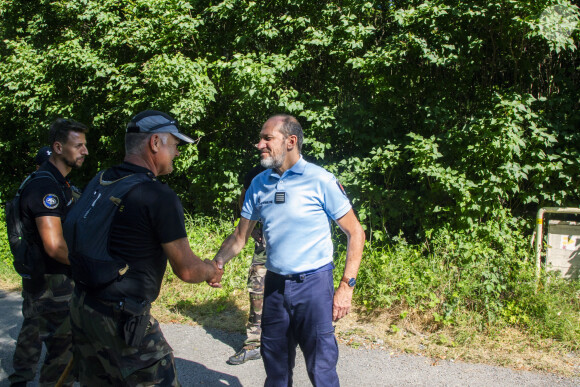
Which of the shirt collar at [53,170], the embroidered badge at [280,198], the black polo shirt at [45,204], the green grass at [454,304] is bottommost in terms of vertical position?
the green grass at [454,304]

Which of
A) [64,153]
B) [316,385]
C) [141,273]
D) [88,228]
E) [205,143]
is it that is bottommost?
[316,385]

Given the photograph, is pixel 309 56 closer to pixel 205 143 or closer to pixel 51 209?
pixel 205 143

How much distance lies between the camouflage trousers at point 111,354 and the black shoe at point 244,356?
6.62 feet

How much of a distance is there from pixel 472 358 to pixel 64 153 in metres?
3.87

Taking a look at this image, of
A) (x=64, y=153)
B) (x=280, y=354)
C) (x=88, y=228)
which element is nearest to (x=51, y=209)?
(x=64, y=153)

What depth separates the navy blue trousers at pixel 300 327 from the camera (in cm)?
277

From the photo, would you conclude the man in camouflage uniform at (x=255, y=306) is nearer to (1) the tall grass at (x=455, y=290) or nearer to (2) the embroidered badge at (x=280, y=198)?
(1) the tall grass at (x=455, y=290)

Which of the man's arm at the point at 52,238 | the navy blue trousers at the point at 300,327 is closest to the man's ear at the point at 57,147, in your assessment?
the man's arm at the point at 52,238

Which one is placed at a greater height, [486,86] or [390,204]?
[486,86]

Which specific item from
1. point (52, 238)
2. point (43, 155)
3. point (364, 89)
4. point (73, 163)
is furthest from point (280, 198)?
point (364, 89)

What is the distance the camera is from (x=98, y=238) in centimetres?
210

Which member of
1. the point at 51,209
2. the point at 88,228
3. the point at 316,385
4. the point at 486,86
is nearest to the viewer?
the point at 88,228

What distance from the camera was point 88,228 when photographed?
2.11 m

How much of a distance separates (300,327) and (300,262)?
16.1 inches
